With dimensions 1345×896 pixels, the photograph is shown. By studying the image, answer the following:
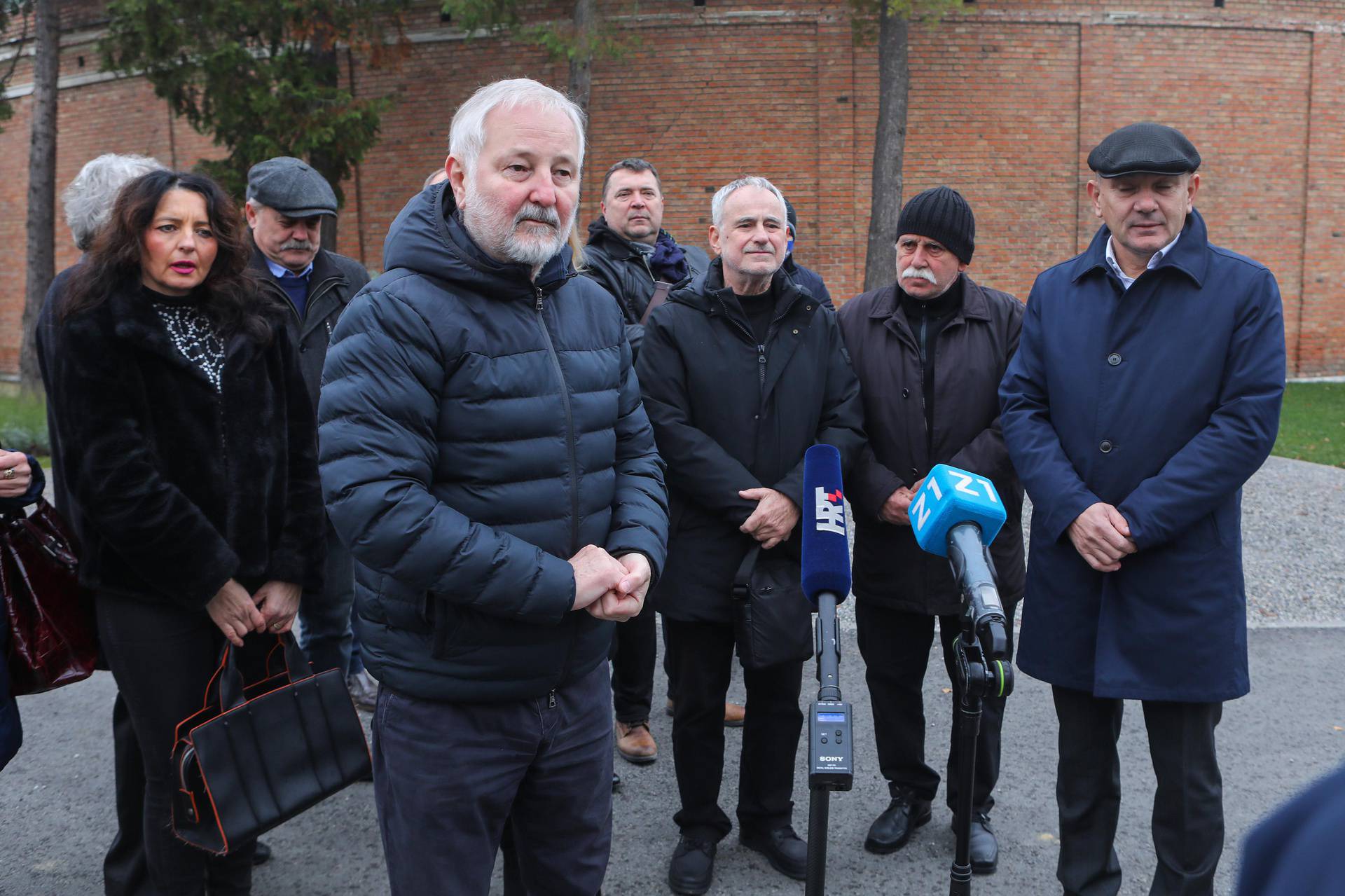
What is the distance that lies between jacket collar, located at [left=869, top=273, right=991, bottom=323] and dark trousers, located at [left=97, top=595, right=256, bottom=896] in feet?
7.93

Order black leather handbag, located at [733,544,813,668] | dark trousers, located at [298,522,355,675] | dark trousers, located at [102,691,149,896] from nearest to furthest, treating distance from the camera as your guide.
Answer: dark trousers, located at [102,691,149,896]
black leather handbag, located at [733,544,813,668]
dark trousers, located at [298,522,355,675]

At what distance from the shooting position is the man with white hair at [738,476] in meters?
3.46

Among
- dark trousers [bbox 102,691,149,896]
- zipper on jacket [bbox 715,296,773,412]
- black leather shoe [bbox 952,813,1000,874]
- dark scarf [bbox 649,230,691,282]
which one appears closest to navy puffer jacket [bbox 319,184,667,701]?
zipper on jacket [bbox 715,296,773,412]

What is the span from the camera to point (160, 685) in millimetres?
2910

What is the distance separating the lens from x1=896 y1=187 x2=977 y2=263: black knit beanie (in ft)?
11.8

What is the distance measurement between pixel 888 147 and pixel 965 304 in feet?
38.5

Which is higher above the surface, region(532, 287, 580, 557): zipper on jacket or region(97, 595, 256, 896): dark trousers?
region(532, 287, 580, 557): zipper on jacket

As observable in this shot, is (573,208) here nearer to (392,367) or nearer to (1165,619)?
(392,367)

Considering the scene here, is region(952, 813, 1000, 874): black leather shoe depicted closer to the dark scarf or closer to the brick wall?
the dark scarf

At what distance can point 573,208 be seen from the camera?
8.09ft

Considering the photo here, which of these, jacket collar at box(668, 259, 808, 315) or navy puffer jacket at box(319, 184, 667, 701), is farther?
jacket collar at box(668, 259, 808, 315)

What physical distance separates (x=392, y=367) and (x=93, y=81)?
Answer: 21.3m

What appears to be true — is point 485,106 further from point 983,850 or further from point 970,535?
point 983,850

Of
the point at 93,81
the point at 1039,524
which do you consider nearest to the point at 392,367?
the point at 1039,524
